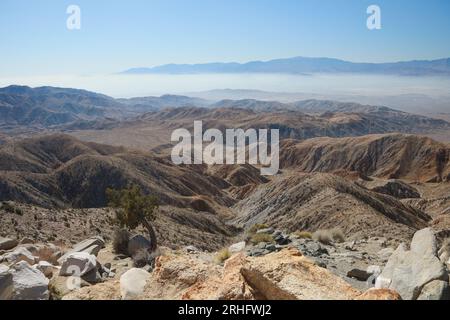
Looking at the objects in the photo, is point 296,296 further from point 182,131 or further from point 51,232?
point 182,131

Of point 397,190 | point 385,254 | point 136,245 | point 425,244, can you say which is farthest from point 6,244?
point 397,190

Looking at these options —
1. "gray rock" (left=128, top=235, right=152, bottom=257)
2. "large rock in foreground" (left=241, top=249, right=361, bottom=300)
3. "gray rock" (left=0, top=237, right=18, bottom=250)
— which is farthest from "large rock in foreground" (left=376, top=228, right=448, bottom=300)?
"gray rock" (left=0, top=237, right=18, bottom=250)

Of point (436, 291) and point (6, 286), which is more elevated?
point (436, 291)

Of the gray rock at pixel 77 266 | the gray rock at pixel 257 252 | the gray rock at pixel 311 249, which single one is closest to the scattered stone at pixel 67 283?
the gray rock at pixel 77 266

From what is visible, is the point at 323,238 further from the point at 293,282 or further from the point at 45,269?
the point at 293,282

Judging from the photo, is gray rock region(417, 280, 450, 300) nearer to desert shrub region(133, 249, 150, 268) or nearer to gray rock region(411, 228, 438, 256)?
gray rock region(411, 228, 438, 256)

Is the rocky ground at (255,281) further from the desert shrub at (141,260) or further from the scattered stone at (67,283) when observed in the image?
the desert shrub at (141,260)
